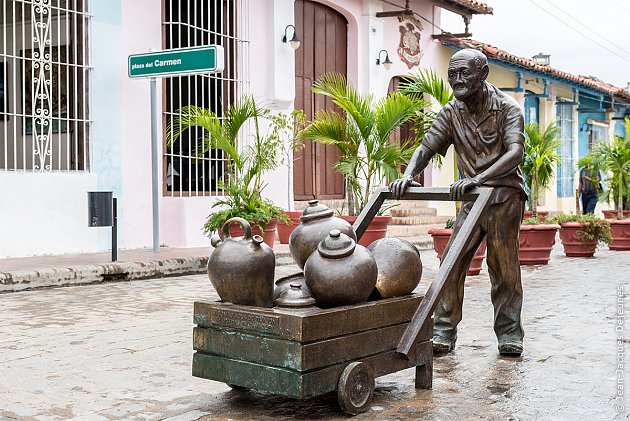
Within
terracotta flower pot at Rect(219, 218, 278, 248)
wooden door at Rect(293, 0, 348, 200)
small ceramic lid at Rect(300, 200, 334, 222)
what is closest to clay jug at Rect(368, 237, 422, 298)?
small ceramic lid at Rect(300, 200, 334, 222)

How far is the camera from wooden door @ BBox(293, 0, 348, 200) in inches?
591

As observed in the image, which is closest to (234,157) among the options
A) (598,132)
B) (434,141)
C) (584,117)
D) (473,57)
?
(434,141)

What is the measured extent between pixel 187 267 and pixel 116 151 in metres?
1.89

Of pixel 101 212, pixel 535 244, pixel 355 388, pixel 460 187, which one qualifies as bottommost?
pixel 355 388

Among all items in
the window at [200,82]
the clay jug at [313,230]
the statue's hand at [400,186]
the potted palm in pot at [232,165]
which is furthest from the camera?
the window at [200,82]

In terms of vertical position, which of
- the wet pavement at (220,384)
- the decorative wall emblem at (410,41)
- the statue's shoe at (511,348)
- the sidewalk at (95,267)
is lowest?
the wet pavement at (220,384)

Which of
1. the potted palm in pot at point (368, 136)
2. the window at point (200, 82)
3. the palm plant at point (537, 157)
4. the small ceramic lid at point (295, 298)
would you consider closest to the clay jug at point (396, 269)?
the small ceramic lid at point (295, 298)

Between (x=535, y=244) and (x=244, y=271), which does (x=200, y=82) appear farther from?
(x=244, y=271)

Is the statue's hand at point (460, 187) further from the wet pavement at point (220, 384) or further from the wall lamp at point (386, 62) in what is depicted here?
the wall lamp at point (386, 62)

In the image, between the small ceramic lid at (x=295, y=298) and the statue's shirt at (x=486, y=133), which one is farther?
the statue's shirt at (x=486, y=133)

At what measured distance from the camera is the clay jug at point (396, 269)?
4.21 metres

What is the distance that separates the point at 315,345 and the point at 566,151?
23022 millimetres

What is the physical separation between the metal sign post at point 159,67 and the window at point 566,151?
16512 mm

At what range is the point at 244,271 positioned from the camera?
3.88 meters
